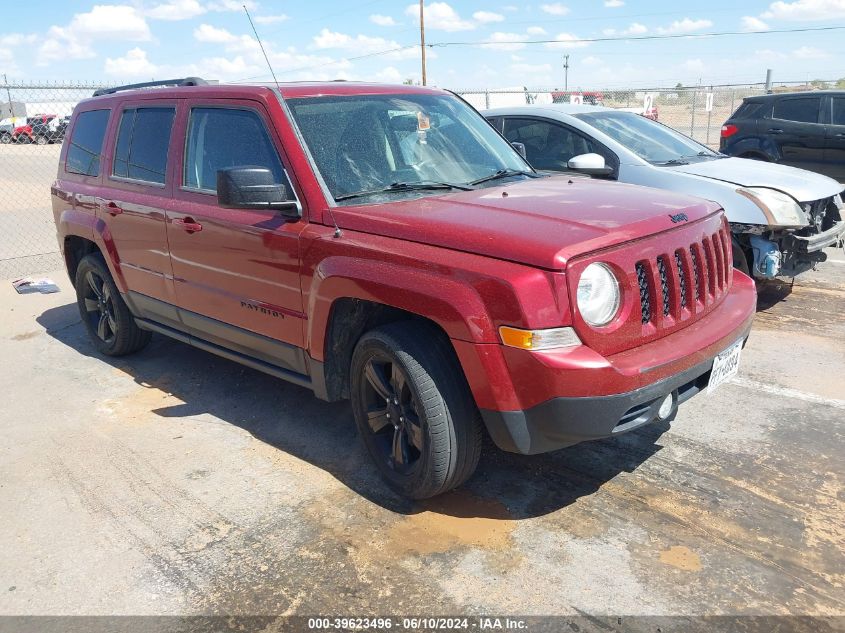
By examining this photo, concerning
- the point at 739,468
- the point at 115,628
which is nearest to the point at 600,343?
the point at 739,468

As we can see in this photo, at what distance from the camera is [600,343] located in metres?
2.83

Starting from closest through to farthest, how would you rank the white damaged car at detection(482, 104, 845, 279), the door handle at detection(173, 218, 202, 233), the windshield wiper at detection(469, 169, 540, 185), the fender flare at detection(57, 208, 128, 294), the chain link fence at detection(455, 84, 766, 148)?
1. the windshield wiper at detection(469, 169, 540, 185)
2. the door handle at detection(173, 218, 202, 233)
3. the fender flare at detection(57, 208, 128, 294)
4. the white damaged car at detection(482, 104, 845, 279)
5. the chain link fence at detection(455, 84, 766, 148)

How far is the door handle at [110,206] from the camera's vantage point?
4949mm

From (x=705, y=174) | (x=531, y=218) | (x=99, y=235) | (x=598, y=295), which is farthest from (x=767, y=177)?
(x=99, y=235)

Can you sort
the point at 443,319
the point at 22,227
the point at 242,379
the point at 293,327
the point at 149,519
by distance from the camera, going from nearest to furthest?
the point at 443,319
the point at 149,519
the point at 293,327
the point at 242,379
the point at 22,227

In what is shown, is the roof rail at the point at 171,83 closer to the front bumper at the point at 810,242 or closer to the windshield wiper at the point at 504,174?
the windshield wiper at the point at 504,174

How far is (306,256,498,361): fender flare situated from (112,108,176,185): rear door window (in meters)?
1.73

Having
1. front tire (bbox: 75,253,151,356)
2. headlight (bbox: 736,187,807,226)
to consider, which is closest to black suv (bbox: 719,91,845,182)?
headlight (bbox: 736,187,807,226)

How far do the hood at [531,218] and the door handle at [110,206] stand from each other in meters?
2.25

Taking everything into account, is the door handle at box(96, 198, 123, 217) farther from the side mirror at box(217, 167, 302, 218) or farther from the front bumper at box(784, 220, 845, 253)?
the front bumper at box(784, 220, 845, 253)

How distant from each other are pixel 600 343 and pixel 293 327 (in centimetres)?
167

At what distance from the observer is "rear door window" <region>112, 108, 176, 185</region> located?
15.0ft

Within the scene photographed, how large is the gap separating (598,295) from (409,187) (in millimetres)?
1278

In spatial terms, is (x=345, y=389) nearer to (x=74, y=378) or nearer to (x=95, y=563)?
(x=95, y=563)
